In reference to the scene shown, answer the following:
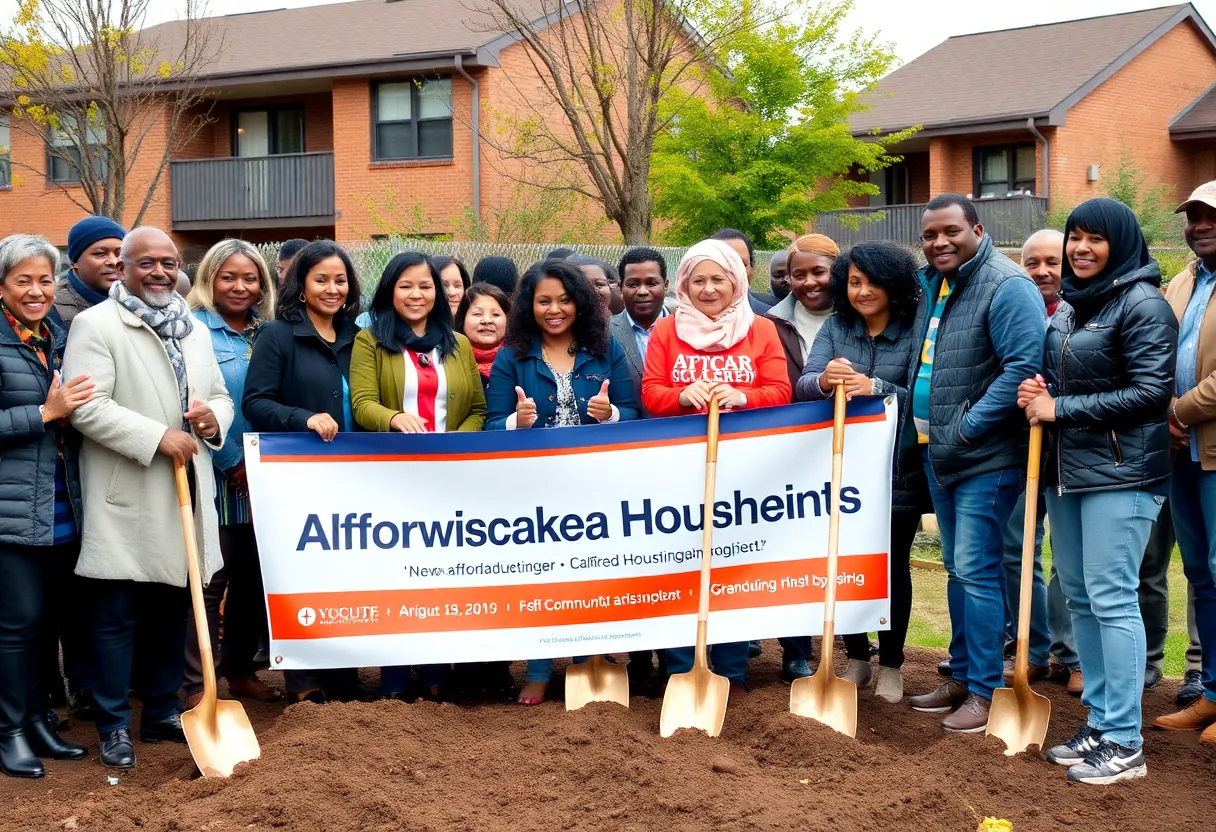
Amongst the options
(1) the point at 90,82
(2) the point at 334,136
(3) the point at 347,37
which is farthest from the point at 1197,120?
(1) the point at 90,82

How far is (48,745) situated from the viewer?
5641mm

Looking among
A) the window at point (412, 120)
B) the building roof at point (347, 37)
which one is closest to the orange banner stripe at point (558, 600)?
the building roof at point (347, 37)

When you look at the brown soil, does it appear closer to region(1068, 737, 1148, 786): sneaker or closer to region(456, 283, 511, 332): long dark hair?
region(1068, 737, 1148, 786): sneaker

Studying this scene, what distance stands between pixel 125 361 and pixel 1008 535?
171 inches

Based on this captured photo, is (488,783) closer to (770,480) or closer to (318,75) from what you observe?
(770,480)

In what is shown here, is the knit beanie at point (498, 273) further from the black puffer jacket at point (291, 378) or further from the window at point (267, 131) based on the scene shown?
the window at point (267, 131)

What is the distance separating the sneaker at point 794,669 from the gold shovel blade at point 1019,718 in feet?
4.62

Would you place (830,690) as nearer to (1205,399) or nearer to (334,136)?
(1205,399)

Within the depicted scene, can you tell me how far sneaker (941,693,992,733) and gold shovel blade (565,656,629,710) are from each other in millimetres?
1470

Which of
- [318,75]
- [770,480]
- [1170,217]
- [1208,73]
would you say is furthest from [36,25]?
[1208,73]

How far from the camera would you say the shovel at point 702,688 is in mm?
5562

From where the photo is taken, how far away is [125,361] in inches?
218

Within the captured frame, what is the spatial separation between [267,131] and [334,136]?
2526 mm

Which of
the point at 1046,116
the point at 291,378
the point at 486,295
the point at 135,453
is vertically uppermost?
the point at 1046,116
